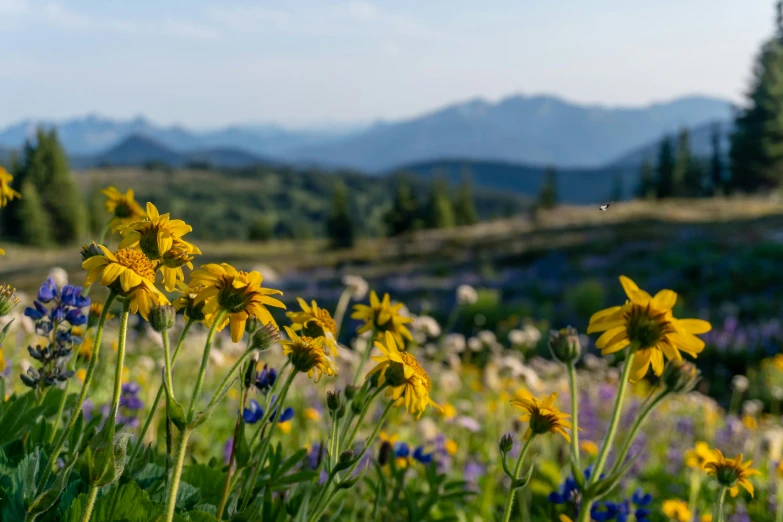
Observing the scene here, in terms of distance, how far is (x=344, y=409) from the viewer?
1430mm

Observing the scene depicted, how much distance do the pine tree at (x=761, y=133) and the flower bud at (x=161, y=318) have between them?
45.5 m

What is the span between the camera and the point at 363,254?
2597cm

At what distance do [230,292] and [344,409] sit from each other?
47 centimetres

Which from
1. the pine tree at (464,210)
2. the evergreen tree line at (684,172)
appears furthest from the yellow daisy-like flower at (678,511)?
the pine tree at (464,210)

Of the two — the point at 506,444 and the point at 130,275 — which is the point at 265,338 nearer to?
the point at 130,275

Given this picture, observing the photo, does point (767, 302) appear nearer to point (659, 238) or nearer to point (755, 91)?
point (659, 238)

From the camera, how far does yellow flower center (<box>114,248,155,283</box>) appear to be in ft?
3.55

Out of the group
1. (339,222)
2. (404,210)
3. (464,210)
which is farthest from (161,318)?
(464,210)

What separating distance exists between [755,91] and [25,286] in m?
46.8

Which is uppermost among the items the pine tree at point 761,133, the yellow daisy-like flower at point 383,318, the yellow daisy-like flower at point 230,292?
the pine tree at point 761,133

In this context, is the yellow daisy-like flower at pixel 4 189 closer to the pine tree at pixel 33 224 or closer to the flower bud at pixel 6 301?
the flower bud at pixel 6 301

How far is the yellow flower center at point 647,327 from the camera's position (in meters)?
1.12

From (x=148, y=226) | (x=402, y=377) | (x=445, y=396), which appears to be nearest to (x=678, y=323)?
(x=402, y=377)

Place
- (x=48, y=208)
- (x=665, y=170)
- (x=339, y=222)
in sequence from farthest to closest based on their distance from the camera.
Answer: (x=339, y=222) < (x=48, y=208) < (x=665, y=170)
